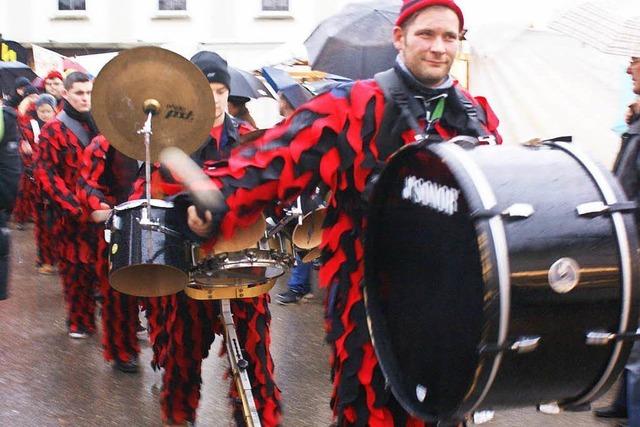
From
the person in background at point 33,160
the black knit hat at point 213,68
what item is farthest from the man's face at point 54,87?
the black knit hat at point 213,68

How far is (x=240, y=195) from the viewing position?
2912 mm

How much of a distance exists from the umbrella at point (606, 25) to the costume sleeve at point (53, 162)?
10.8 ft

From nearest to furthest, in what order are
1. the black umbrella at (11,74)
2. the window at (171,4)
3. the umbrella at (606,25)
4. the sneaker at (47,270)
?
the umbrella at (606,25) → the sneaker at (47,270) → the black umbrella at (11,74) → the window at (171,4)

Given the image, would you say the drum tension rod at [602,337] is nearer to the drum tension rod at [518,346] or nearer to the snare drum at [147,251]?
the drum tension rod at [518,346]

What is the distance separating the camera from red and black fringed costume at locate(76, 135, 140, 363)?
5.18m

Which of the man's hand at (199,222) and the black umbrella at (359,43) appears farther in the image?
the black umbrella at (359,43)

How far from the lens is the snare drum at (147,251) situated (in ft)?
11.3

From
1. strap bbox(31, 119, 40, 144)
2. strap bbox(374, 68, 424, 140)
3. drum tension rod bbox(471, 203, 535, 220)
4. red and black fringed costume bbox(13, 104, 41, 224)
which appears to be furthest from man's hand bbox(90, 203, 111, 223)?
strap bbox(31, 119, 40, 144)

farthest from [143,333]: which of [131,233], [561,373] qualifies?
[561,373]

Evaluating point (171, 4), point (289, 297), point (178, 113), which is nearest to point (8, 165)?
point (178, 113)

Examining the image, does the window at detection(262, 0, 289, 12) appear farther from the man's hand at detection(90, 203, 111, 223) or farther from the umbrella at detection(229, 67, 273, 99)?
the man's hand at detection(90, 203, 111, 223)

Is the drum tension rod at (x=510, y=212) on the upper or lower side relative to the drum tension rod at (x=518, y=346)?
upper

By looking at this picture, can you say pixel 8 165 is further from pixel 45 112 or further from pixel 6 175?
pixel 45 112

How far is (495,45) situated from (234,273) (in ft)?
20.3
